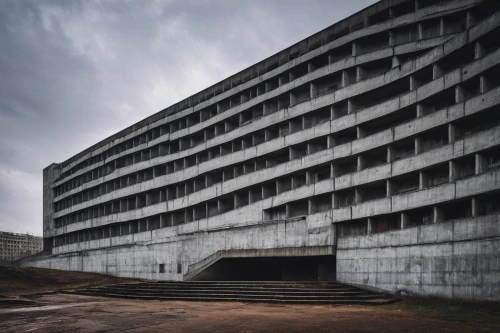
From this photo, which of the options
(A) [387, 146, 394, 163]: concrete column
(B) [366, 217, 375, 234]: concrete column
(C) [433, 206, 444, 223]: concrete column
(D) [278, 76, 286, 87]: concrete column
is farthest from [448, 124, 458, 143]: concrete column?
(D) [278, 76, 286, 87]: concrete column

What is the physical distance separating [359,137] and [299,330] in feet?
58.1

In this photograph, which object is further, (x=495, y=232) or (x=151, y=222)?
(x=151, y=222)

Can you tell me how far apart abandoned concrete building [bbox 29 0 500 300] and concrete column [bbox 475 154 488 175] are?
7 cm

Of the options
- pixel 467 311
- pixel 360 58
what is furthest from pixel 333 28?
pixel 467 311

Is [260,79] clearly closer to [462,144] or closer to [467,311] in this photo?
[462,144]

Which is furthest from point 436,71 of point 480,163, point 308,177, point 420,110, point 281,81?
point 281,81

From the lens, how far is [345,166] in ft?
103

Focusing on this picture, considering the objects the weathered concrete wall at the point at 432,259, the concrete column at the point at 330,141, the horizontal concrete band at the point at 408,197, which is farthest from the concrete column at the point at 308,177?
the weathered concrete wall at the point at 432,259

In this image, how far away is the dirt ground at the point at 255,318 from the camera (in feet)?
49.1

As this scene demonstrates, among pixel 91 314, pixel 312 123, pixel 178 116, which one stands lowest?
pixel 91 314

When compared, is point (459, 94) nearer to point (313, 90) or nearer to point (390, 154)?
point (390, 154)

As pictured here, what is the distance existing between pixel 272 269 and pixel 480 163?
19994 mm

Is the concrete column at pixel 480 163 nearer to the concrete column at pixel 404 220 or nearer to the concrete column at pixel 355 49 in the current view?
the concrete column at pixel 404 220

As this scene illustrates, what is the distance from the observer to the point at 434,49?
2603cm
